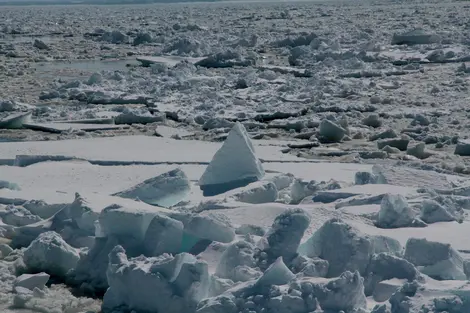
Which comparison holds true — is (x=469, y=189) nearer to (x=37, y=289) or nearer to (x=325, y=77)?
(x=37, y=289)

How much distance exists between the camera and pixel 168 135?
707cm

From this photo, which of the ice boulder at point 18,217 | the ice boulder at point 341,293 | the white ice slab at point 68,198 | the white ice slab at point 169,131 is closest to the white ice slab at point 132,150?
the white ice slab at point 169,131

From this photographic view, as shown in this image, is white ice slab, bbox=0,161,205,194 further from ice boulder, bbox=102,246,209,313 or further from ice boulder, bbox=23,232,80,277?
ice boulder, bbox=102,246,209,313

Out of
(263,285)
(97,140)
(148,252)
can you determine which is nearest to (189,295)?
(263,285)

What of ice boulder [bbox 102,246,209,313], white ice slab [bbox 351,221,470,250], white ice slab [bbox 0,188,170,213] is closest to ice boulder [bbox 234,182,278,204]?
white ice slab [bbox 0,188,170,213]

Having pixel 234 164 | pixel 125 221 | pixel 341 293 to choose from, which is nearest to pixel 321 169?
pixel 234 164

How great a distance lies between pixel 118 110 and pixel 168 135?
1556mm

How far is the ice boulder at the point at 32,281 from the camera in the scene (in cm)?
358

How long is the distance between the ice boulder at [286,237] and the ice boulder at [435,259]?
0.40m

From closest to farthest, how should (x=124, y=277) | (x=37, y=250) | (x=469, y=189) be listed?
(x=124, y=277) → (x=37, y=250) → (x=469, y=189)

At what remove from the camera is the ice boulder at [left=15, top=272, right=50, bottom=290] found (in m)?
3.58

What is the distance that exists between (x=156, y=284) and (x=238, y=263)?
0.33m

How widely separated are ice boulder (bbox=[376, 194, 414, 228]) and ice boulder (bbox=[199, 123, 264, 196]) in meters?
1.10

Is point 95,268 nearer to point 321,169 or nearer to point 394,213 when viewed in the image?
point 394,213
